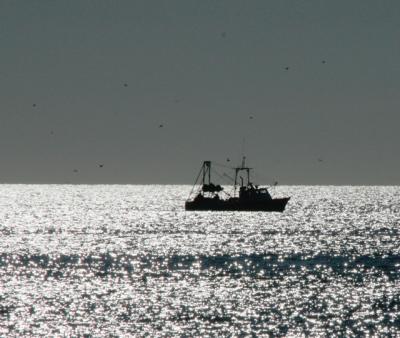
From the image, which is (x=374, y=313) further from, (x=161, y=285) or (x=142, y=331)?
(x=161, y=285)

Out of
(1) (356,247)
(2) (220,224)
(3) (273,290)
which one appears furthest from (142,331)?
(2) (220,224)

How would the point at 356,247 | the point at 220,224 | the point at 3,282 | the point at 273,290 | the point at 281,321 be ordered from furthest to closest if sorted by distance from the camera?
the point at 220,224
the point at 356,247
the point at 3,282
the point at 273,290
the point at 281,321

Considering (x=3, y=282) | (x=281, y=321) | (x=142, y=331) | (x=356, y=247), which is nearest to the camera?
(x=142, y=331)

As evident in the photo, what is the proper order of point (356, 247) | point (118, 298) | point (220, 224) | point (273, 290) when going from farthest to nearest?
point (220, 224), point (356, 247), point (273, 290), point (118, 298)

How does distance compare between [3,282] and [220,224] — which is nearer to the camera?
[3,282]

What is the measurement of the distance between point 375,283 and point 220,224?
350ft

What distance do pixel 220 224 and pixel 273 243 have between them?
184ft

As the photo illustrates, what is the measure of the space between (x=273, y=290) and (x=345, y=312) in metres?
12.4

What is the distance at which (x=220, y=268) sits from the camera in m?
92.7

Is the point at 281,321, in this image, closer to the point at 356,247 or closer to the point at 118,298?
the point at 118,298

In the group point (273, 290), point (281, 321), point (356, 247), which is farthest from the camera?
point (356, 247)

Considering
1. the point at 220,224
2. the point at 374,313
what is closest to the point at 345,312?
the point at 374,313

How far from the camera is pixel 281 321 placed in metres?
60.1

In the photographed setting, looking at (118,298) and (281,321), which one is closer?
(281,321)
